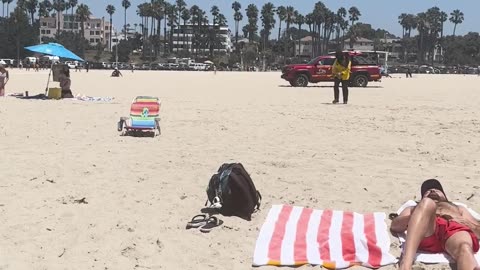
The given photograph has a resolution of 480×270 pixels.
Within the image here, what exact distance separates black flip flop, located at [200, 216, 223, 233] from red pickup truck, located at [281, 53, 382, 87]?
25.5 metres

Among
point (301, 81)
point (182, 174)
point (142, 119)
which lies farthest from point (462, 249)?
point (301, 81)

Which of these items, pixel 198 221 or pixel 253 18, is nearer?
pixel 198 221

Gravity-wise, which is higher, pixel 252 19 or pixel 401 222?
pixel 252 19

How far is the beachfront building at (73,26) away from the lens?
16762 centimetres

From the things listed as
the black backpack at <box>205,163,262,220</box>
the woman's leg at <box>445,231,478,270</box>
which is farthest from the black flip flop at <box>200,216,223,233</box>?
the woman's leg at <box>445,231,478,270</box>

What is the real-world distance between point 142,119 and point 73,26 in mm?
170276

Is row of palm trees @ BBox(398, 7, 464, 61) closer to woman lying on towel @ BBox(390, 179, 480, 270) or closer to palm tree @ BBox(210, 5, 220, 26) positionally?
palm tree @ BBox(210, 5, 220, 26)

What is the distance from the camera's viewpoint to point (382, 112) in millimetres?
15492

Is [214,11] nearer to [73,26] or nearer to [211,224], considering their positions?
[73,26]

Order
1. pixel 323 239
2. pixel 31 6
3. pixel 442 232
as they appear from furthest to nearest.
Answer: pixel 31 6
pixel 323 239
pixel 442 232

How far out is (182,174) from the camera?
291 inches

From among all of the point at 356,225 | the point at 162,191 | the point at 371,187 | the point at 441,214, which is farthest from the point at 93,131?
the point at 441,214

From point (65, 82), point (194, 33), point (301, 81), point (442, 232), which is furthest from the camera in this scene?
point (194, 33)

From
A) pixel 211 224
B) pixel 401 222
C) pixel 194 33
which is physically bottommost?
pixel 211 224
